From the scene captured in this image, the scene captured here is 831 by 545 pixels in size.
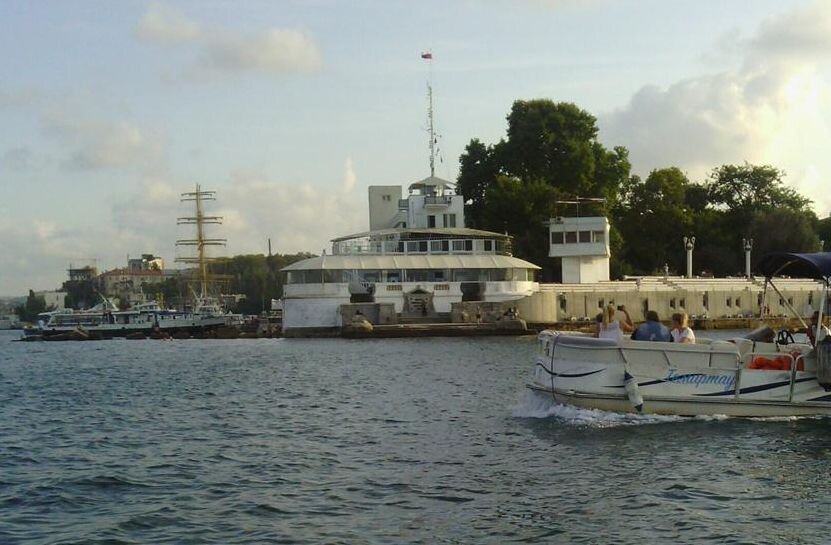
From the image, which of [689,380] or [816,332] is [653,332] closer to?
[689,380]

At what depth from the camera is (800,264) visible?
23.3 metres

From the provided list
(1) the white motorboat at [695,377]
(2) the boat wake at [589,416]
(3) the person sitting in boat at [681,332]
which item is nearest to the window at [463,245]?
(2) the boat wake at [589,416]


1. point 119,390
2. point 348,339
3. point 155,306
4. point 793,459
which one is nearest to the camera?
point 793,459

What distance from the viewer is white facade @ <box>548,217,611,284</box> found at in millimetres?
78625

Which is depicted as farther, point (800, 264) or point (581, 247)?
point (581, 247)

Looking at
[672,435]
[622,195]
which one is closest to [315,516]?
[672,435]

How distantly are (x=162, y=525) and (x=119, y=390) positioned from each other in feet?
69.3

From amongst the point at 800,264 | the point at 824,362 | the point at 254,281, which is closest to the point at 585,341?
the point at 824,362

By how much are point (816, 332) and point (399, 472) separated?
10.2m

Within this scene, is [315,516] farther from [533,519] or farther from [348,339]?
A: [348,339]

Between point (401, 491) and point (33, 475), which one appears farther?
point (33, 475)

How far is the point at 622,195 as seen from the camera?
100375mm

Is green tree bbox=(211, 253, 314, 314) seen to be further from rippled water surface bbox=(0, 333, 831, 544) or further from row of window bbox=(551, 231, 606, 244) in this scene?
rippled water surface bbox=(0, 333, 831, 544)

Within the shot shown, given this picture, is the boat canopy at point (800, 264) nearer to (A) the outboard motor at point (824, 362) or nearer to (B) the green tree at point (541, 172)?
(A) the outboard motor at point (824, 362)
